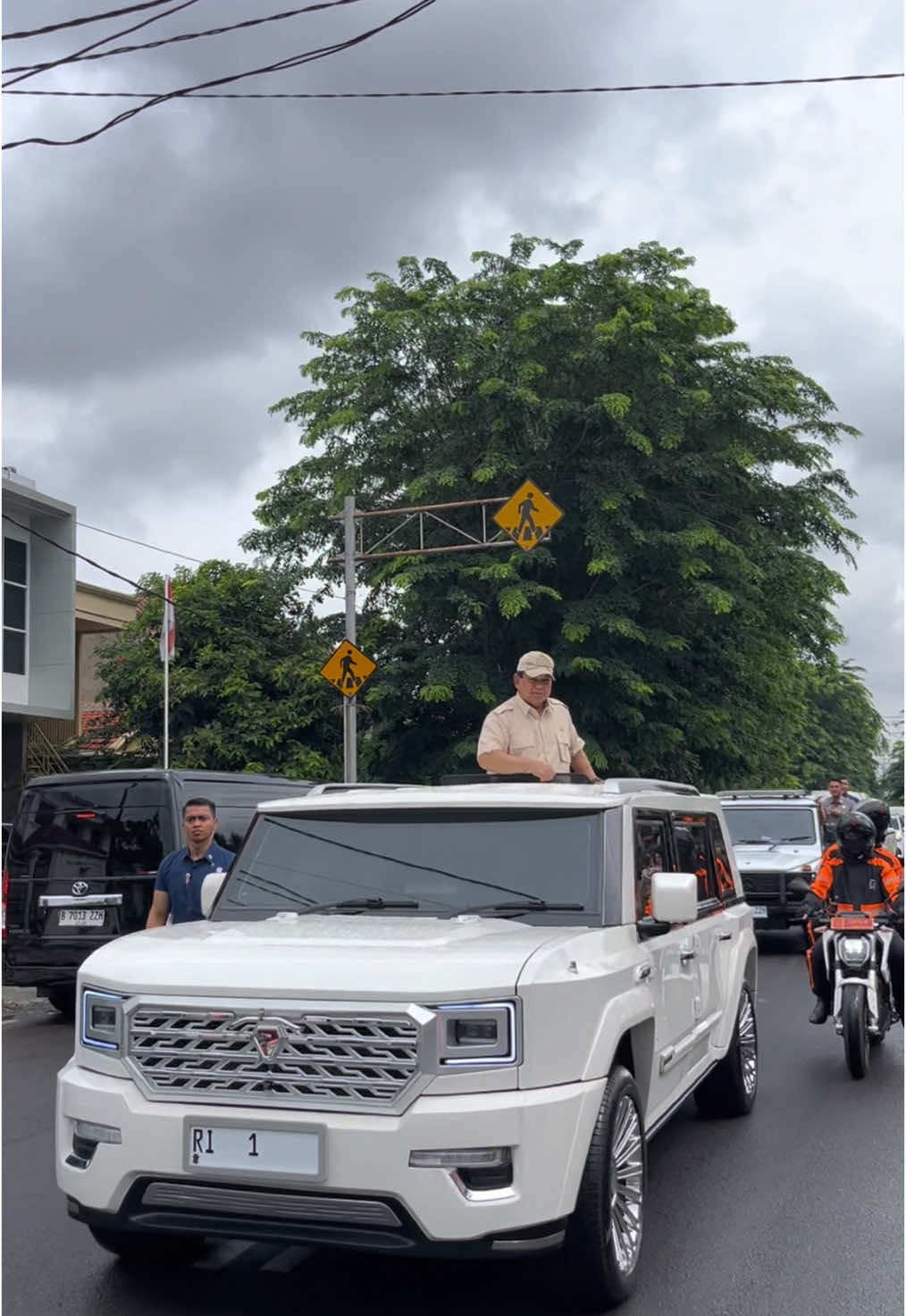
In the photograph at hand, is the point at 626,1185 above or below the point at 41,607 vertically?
below

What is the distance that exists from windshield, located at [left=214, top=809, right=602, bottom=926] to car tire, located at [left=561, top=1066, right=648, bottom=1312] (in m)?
0.75

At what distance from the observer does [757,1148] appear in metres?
7.07

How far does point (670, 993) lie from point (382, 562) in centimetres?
2272

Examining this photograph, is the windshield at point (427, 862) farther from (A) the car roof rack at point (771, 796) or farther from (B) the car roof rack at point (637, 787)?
(A) the car roof rack at point (771, 796)

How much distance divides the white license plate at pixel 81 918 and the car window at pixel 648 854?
5893mm

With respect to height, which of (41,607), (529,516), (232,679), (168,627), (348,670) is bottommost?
(348,670)

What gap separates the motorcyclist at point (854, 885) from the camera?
9.35 m

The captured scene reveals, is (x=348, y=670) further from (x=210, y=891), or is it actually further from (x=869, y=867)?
(x=210, y=891)

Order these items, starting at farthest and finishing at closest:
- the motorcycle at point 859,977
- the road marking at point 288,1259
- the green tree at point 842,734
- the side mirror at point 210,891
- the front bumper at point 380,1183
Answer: the green tree at point 842,734 → the motorcycle at point 859,977 → the side mirror at point 210,891 → the road marking at point 288,1259 → the front bumper at point 380,1183

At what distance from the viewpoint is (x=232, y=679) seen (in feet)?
95.8

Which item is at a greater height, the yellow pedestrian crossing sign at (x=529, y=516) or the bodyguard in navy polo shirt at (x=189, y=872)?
the yellow pedestrian crossing sign at (x=529, y=516)

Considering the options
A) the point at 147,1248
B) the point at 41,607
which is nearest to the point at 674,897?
the point at 147,1248

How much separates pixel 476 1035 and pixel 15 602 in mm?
28179

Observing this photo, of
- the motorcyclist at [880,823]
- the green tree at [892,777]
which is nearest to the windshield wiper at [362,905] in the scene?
the motorcyclist at [880,823]
